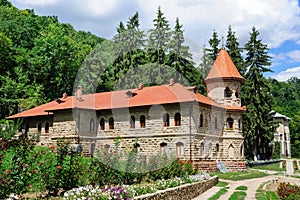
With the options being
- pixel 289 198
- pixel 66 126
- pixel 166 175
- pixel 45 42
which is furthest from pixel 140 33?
pixel 289 198

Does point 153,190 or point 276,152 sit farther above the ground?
point 276,152

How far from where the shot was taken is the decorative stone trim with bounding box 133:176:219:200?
1254 cm

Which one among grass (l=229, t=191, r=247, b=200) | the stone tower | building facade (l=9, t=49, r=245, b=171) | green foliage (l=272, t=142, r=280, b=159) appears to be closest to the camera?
grass (l=229, t=191, r=247, b=200)

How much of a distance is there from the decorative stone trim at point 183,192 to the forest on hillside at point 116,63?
21.3 meters

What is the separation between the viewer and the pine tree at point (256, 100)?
3769cm

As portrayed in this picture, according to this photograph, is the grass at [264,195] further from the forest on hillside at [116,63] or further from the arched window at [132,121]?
the forest on hillside at [116,63]

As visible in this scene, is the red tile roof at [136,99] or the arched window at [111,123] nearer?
the red tile roof at [136,99]

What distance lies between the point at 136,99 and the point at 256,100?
1425 centimetres

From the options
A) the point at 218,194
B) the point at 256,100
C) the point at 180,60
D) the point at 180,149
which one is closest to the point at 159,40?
the point at 180,60

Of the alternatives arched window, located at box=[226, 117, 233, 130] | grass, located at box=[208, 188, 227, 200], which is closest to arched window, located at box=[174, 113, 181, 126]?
arched window, located at box=[226, 117, 233, 130]

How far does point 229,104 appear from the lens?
105ft

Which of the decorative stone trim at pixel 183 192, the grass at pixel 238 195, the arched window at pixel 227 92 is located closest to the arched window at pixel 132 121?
the arched window at pixel 227 92

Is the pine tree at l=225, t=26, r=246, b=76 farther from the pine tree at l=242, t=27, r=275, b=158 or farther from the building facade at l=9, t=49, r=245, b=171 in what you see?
the building facade at l=9, t=49, r=245, b=171

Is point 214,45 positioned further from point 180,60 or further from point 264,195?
point 264,195
